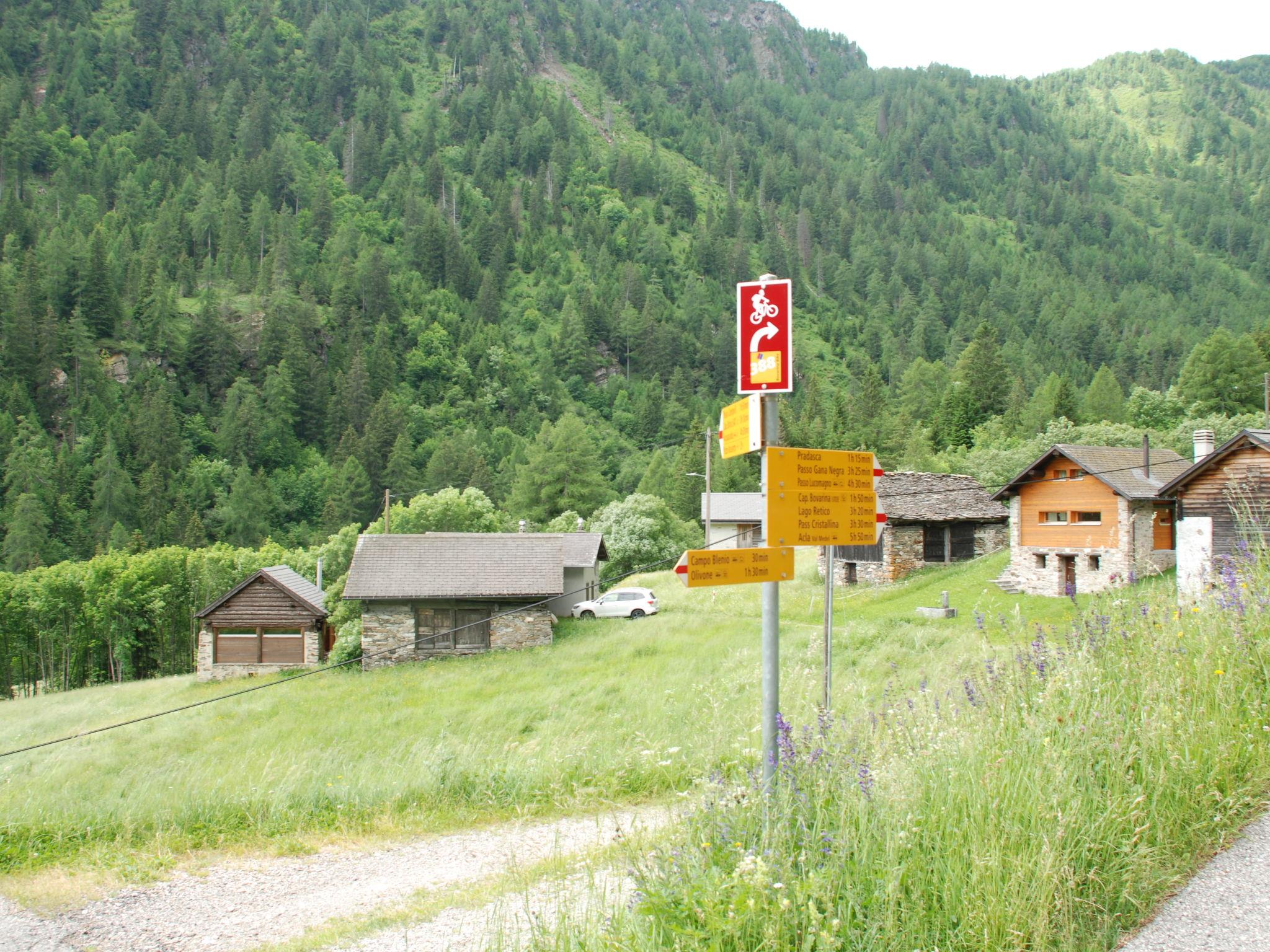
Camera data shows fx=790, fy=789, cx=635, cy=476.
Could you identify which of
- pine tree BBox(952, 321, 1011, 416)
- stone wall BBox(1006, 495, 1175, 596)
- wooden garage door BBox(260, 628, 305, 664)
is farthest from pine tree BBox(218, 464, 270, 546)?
stone wall BBox(1006, 495, 1175, 596)

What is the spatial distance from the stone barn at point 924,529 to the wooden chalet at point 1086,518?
14.4ft

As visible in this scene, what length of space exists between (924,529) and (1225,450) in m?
14.0

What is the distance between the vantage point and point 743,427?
13.4ft

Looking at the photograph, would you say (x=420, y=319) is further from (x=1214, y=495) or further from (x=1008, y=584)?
(x=1214, y=495)

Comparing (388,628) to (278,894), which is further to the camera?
(388,628)

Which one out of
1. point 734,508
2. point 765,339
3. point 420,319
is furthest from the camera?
point 420,319

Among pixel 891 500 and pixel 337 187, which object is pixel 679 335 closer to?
pixel 337 187

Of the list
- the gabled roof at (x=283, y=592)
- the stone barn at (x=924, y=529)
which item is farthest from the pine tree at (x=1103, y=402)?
the gabled roof at (x=283, y=592)

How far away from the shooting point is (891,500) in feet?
111

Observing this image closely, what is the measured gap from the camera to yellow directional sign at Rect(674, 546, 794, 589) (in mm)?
3705

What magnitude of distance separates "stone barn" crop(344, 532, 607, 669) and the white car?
262 centimetres

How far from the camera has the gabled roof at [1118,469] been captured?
2717 cm

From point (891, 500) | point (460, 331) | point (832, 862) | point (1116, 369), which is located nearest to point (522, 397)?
point (460, 331)

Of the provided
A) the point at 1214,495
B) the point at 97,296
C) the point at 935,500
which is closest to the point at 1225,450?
the point at 1214,495
